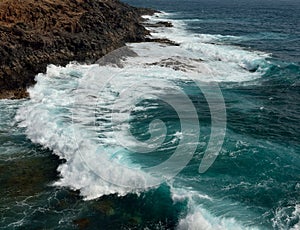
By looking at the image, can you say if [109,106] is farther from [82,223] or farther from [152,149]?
[82,223]

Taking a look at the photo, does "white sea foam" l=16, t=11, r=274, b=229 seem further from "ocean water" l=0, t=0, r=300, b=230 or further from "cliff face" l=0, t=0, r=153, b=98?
"cliff face" l=0, t=0, r=153, b=98

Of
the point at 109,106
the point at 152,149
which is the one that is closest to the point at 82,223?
the point at 152,149

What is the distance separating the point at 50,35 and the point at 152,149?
21.2 m

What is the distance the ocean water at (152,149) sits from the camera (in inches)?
591

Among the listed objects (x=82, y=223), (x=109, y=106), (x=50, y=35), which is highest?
(x=50, y=35)

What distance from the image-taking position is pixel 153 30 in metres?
62.6

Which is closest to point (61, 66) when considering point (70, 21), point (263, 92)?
point (70, 21)

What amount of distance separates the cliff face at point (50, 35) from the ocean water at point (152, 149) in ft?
4.97

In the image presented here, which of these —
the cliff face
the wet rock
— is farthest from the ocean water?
the cliff face

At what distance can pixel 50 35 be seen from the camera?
3606 centimetres

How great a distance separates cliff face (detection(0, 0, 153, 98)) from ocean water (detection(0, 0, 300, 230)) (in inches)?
59.6

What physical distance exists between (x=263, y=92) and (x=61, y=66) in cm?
1851

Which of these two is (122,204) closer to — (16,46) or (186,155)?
(186,155)

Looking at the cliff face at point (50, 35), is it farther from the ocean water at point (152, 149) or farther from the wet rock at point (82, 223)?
the wet rock at point (82, 223)
